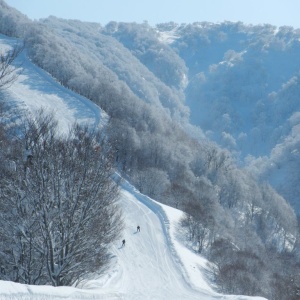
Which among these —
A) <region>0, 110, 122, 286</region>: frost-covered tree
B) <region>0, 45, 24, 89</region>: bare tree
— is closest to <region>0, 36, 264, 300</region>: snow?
<region>0, 110, 122, 286</region>: frost-covered tree

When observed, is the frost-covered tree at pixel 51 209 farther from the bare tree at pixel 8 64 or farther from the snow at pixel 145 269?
the bare tree at pixel 8 64

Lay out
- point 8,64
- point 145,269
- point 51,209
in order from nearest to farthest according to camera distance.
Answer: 1. point 8,64
2. point 51,209
3. point 145,269

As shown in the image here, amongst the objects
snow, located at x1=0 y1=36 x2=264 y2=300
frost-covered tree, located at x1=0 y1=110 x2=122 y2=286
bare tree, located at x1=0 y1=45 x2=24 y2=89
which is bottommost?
snow, located at x1=0 y1=36 x2=264 y2=300

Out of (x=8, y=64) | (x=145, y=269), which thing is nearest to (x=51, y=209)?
(x=8, y=64)

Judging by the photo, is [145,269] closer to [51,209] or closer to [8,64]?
[51,209]

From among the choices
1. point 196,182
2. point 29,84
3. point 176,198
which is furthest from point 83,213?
point 29,84

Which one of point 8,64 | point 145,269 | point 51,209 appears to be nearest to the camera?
point 8,64

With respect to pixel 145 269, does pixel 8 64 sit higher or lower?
higher

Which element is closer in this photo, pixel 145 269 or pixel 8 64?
pixel 8 64

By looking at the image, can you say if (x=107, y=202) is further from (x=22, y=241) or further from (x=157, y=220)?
(x=157, y=220)

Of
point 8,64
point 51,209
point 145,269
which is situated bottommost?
point 145,269

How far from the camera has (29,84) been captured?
9012 centimetres

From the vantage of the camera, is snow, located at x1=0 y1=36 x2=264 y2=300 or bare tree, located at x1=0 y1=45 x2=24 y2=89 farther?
snow, located at x1=0 y1=36 x2=264 y2=300

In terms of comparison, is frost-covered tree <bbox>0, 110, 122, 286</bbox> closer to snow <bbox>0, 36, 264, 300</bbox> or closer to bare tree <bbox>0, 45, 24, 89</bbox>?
snow <bbox>0, 36, 264, 300</bbox>
